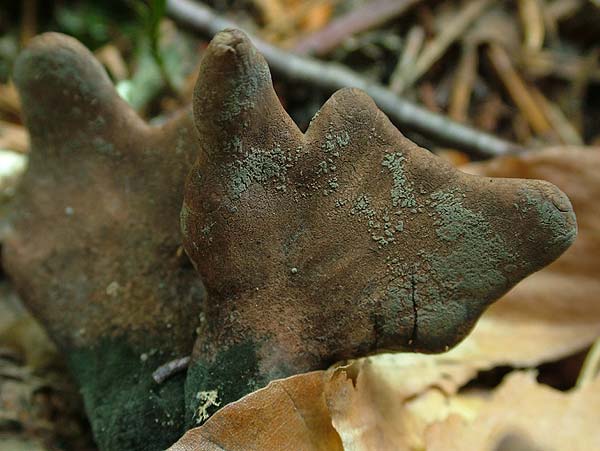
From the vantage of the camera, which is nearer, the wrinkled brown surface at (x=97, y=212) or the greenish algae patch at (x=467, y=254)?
the greenish algae patch at (x=467, y=254)

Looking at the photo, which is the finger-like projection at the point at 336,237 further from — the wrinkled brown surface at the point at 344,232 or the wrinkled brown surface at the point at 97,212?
the wrinkled brown surface at the point at 97,212

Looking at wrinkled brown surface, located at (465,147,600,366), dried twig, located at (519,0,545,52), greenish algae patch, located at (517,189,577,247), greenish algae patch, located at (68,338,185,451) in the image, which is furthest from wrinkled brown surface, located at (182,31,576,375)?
dried twig, located at (519,0,545,52)

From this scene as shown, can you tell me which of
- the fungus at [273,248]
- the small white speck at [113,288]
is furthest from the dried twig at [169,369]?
the small white speck at [113,288]

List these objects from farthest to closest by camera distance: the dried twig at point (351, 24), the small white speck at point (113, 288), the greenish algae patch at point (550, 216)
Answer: the dried twig at point (351, 24) → the small white speck at point (113, 288) → the greenish algae patch at point (550, 216)

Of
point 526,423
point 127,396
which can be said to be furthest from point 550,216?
point 127,396

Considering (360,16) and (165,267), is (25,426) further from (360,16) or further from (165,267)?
(360,16)

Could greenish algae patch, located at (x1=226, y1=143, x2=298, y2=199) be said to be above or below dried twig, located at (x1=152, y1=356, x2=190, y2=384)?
above

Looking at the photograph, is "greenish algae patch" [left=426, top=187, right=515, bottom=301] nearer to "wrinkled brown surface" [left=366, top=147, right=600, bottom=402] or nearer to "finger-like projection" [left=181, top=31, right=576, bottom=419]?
"finger-like projection" [left=181, top=31, right=576, bottom=419]

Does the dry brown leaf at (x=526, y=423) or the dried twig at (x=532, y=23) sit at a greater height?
the dried twig at (x=532, y=23)
